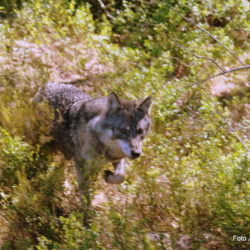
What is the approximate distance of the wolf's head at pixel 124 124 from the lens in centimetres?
425

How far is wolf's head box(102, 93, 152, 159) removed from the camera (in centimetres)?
425

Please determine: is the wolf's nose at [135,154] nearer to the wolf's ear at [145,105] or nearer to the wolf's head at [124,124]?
the wolf's head at [124,124]

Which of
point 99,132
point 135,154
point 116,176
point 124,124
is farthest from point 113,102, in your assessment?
point 116,176

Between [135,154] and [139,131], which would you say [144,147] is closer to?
[139,131]

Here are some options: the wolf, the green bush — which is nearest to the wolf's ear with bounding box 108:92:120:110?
the wolf

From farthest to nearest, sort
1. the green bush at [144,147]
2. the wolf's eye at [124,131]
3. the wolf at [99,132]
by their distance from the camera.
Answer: the wolf's eye at [124,131], the wolf at [99,132], the green bush at [144,147]

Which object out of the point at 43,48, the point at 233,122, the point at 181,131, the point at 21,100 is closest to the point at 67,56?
the point at 43,48

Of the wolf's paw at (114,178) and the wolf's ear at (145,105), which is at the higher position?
the wolf's ear at (145,105)

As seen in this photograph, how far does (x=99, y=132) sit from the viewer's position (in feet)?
14.3

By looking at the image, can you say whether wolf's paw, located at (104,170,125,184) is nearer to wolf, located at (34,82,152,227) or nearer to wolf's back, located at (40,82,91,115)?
wolf, located at (34,82,152,227)

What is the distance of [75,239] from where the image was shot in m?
3.39

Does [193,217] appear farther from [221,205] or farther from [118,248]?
[118,248]

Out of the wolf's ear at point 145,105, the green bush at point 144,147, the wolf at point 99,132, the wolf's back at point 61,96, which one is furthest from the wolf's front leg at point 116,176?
the wolf's back at point 61,96

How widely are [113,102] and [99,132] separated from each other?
0.41 metres
